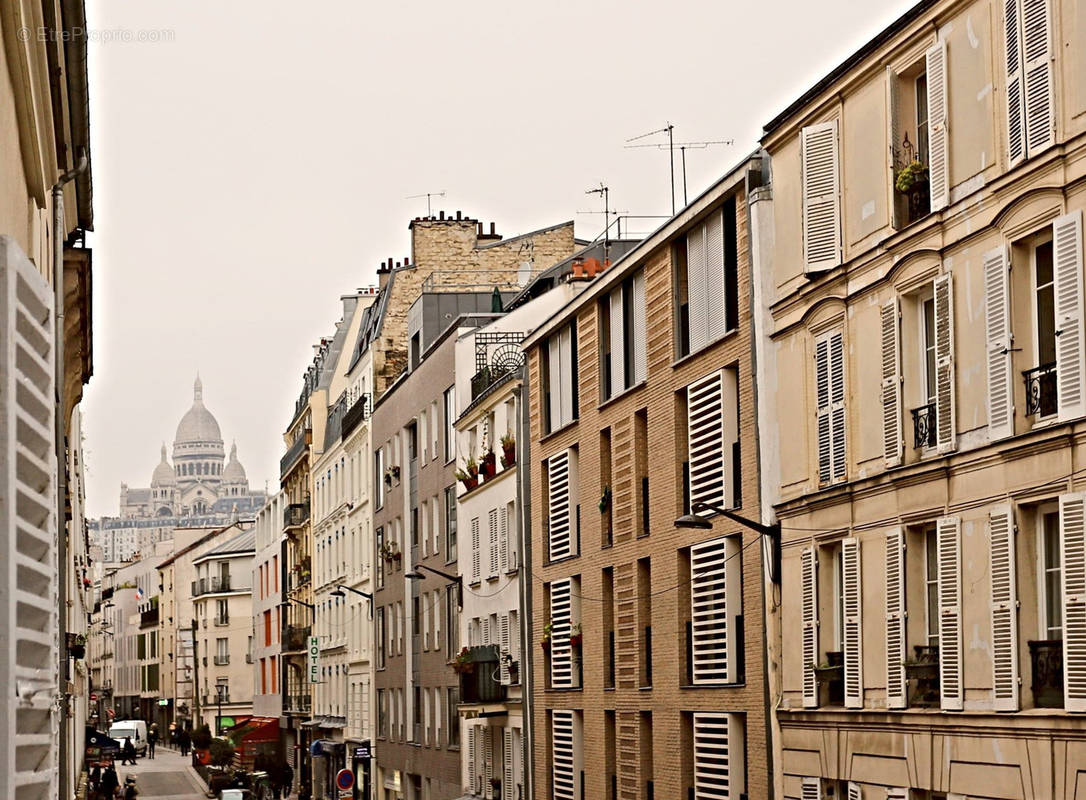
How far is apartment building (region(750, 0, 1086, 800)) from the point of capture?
52.9 feet

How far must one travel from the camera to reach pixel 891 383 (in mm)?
19484

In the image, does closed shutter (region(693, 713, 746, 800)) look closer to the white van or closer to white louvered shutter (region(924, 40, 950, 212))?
white louvered shutter (region(924, 40, 950, 212))

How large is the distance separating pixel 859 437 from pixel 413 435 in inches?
1263

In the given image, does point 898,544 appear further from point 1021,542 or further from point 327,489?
point 327,489

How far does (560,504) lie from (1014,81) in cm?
1889

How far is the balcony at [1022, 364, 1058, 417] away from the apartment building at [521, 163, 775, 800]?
5.75 meters

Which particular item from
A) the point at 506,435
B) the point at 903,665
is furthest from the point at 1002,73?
the point at 506,435

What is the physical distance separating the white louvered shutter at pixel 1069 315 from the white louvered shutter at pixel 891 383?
3535mm

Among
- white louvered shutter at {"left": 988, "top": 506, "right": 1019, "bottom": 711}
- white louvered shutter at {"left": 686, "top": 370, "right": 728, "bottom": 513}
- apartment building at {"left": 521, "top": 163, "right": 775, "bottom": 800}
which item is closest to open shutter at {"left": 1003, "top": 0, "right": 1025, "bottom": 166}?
white louvered shutter at {"left": 988, "top": 506, "right": 1019, "bottom": 711}

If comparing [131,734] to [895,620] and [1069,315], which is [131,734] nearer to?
Answer: [895,620]

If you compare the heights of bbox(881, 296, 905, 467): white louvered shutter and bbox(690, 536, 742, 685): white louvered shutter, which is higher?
bbox(881, 296, 905, 467): white louvered shutter

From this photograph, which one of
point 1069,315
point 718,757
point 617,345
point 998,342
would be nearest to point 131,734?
point 617,345

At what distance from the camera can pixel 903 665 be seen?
19.0 metres

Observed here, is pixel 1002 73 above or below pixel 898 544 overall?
above
